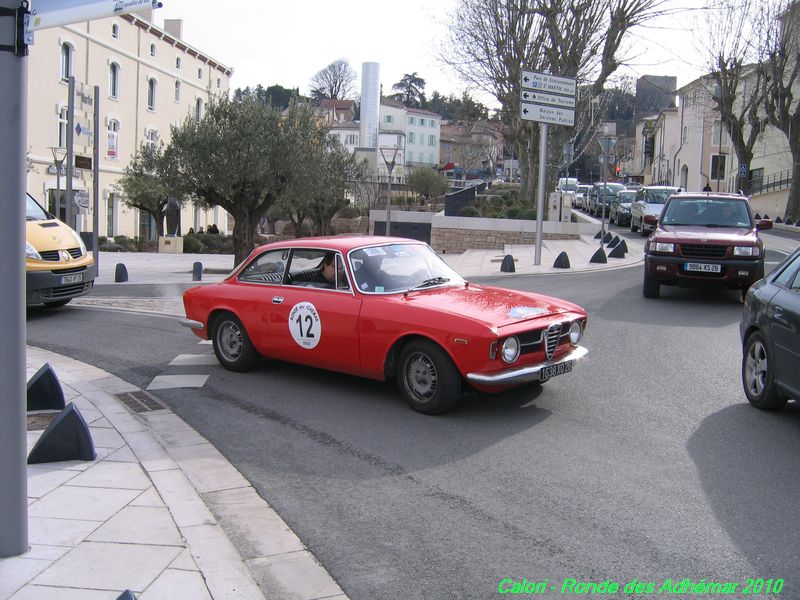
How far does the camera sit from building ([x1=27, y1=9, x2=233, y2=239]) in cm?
3647

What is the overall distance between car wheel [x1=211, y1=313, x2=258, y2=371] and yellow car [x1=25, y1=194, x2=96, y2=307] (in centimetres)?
505

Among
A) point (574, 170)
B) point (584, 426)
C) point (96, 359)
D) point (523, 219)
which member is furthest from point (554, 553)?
point (574, 170)

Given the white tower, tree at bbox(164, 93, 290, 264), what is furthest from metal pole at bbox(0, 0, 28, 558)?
the white tower

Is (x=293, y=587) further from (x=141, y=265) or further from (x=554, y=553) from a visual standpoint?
(x=141, y=265)

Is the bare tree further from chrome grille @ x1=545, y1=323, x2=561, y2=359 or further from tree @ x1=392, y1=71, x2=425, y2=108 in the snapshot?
tree @ x1=392, y1=71, x2=425, y2=108

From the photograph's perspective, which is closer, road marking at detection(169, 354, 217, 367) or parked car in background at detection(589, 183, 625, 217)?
road marking at detection(169, 354, 217, 367)

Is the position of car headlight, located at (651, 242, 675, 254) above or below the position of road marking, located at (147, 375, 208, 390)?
above

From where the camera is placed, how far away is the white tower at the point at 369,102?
243 feet

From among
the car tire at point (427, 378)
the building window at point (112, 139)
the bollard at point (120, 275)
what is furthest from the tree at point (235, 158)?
the building window at point (112, 139)

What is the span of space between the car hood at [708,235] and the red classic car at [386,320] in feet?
19.9

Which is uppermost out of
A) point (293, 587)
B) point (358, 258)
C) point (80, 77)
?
point (80, 77)

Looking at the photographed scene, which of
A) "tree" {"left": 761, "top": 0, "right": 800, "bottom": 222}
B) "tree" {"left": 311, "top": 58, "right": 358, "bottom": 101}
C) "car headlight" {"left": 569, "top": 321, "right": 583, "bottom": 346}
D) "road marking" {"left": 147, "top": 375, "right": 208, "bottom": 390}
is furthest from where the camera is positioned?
"tree" {"left": 311, "top": 58, "right": 358, "bottom": 101}

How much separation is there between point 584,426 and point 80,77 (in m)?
39.8

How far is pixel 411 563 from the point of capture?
403 cm
